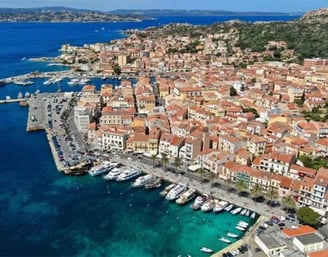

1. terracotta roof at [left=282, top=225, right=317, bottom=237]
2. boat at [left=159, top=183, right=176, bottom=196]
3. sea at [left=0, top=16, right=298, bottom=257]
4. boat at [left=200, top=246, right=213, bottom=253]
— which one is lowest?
sea at [left=0, top=16, right=298, bottom=257]

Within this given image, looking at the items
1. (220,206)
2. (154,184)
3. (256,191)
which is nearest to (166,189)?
(154,184)

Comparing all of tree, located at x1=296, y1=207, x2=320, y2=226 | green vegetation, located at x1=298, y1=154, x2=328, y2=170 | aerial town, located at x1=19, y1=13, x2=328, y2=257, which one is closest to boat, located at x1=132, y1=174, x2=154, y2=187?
aerial town, located at x1=19, y1=13, x2=328, y2=257

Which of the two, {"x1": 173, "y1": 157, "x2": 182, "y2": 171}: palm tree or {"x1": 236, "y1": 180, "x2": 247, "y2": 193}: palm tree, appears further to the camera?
{"x1": 173, "y1": 157, "x2": 182, "y2": 171}: palm tree

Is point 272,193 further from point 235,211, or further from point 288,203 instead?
point 235,211

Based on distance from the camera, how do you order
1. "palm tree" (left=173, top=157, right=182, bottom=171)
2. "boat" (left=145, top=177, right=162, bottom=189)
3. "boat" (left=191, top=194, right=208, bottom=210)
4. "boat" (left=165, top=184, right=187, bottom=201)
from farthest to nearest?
1. "palm tree" (left=173, top=157, right=182, bottom=171)
2. "boat" (left=145, top=177, right=162, bottom=189)
3. "boat" (left=165, top=184, right=187, bottom=201)
4. "boat" (left=191, top=194, right=208, bottom=210)

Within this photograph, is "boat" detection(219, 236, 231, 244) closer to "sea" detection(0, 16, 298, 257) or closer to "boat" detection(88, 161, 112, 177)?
"sea" detection(0, 16, 298, 257)

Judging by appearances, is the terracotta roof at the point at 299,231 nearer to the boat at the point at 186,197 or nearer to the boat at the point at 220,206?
the boat at the point at 220,206

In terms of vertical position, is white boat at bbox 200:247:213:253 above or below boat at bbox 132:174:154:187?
below
